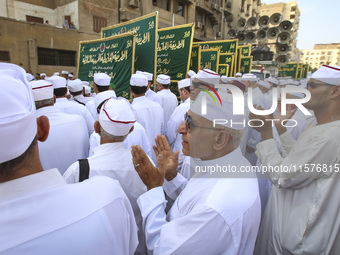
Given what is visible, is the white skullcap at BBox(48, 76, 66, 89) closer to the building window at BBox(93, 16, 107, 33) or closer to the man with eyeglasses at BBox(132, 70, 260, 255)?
the man with eyeglasses at BBox(132, 70, 260, 255)

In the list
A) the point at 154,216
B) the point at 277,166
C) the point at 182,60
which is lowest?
the point at 154,216

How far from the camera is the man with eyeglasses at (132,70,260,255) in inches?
38.3

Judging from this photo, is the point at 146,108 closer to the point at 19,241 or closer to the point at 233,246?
the point at 233,246

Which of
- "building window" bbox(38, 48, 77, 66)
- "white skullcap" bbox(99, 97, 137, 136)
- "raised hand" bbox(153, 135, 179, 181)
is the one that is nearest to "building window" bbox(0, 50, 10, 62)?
"building window" bbox(38, 48, 77, 66)

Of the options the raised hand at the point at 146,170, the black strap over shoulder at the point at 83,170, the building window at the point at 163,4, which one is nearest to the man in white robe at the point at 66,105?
the black strap over shoulder at the point at 83,170

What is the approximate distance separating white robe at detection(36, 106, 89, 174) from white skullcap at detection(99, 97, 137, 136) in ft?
2.45

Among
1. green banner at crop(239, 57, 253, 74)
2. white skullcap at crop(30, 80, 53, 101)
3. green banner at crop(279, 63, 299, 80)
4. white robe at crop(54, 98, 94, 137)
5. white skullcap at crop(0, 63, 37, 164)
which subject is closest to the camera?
white skullcap at crop(0, 63, 37, 164)

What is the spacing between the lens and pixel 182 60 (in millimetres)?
5113

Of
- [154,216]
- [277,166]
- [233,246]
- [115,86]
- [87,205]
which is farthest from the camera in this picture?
[115,86]

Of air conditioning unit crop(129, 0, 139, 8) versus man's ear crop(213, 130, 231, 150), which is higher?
air conditioning unit crop(129, 0, 139, 8)

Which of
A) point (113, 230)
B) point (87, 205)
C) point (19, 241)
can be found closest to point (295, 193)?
point (113, 230)

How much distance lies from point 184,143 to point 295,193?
739mm

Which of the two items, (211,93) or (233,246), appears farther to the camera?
(211,93)

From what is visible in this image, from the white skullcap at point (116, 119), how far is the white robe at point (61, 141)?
75 cm
